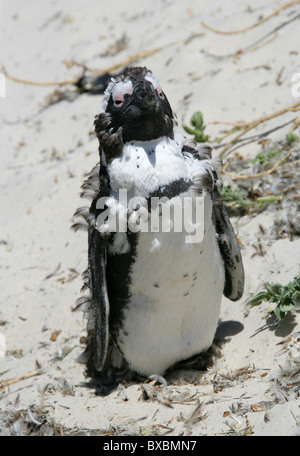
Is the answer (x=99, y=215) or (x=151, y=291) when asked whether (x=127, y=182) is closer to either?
(x=99, y=215)

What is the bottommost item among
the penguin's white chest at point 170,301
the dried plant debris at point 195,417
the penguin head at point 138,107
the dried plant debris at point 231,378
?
the dried plant debris at point 195,417

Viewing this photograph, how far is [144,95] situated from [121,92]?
0.14m

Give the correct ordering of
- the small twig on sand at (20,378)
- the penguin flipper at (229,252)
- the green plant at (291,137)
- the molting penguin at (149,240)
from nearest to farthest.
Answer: the molting penguin at (149,240), the penguin flipper at (229,252), the small twig on sand at (20,378), the green plant at (291,137)

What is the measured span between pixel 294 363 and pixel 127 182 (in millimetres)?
1057

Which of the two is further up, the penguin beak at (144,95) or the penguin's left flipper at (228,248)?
the penguin beak at (144,95)

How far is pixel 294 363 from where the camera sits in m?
2.97

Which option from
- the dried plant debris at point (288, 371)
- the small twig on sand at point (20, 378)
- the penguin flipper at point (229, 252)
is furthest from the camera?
the small twig on sand at point (20, 378)

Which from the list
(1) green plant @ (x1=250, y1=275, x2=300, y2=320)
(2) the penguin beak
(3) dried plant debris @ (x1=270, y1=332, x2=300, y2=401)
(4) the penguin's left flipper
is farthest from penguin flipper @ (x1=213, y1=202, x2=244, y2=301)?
(2) the penguin beak

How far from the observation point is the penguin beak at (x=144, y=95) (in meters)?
2.84

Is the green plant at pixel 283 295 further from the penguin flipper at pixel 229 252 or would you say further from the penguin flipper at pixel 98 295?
the penguin flipper at pixel 98 295

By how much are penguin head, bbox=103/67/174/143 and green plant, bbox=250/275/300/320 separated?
3.09 ft

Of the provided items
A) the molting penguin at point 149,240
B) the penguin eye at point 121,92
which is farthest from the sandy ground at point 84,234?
the penguin eye at point 121,92

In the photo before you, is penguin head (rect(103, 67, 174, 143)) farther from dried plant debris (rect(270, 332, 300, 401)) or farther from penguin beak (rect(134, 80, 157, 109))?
dried plant debris (rect(270, 332, 300, 401))
